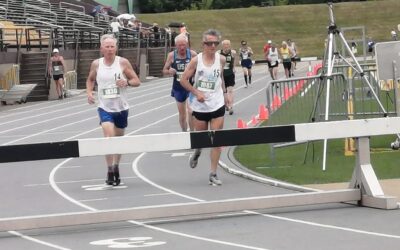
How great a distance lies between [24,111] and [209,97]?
20333 mm

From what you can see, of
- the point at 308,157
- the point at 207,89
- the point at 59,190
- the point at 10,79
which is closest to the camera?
the point at 207,89

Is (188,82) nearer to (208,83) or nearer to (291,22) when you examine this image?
(208,83)

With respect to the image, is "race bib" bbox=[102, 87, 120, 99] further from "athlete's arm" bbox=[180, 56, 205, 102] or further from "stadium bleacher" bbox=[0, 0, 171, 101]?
"stadium bleacher" bbox=[0, 0, 171, 101]

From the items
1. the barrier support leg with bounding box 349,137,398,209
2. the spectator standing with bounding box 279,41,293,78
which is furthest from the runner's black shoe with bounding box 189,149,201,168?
the spectator standing with bounding box 279,41,293,78

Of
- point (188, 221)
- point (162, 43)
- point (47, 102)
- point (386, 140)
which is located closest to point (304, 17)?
point (162, 43)

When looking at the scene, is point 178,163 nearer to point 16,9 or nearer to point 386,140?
point 386,140

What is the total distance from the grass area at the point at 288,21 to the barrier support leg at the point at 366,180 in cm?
7493

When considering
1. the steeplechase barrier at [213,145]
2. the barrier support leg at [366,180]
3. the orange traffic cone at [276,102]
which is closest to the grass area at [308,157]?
the orange traffic cone at [276,102]

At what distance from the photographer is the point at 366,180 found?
1115 cm

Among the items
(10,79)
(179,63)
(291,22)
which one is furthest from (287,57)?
(291,22)

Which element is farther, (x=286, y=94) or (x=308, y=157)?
(x=286, y=94)

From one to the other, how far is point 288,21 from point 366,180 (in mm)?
85072

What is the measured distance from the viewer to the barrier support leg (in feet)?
36.3

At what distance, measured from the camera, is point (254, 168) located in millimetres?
15164
